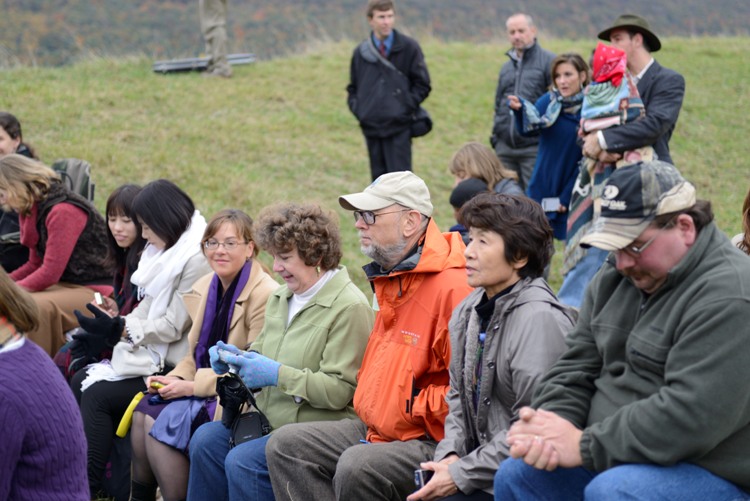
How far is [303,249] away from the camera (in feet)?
14.5

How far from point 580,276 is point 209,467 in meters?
2.44

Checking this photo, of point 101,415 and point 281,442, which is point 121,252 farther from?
point 281,442

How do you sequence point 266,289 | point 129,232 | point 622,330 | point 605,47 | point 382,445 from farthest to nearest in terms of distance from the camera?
point 129,232, point 605,47, point 266,289, point 382,445, point 622,330

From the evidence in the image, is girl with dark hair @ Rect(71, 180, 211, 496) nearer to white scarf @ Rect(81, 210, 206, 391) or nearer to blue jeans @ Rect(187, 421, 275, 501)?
white scarf @ Rect(81, 210, 206, 391)

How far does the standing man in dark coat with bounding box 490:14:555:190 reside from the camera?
7.86 metres

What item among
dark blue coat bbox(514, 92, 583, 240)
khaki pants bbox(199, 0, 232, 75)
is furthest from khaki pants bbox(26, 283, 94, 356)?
khaki pants bbox(199, 0, 232, 75)

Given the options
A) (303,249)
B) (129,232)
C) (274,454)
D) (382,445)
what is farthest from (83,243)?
(382,445)

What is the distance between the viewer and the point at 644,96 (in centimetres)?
565

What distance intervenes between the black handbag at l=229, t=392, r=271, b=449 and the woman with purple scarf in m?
0.36

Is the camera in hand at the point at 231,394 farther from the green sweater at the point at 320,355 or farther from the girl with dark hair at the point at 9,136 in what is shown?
the girl with dark hair at the point at 9,136

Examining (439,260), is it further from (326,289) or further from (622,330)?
(622,330)

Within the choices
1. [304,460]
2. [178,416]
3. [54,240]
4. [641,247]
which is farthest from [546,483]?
[54,240]

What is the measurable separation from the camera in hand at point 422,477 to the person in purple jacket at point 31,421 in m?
1.20

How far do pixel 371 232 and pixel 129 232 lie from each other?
2156 millimetres
